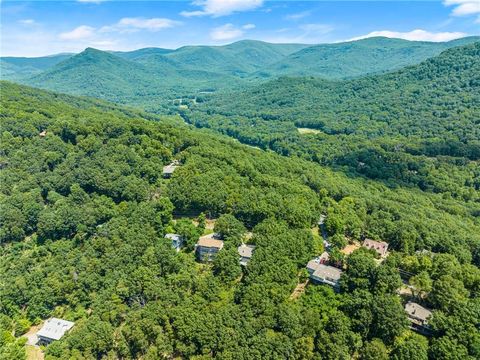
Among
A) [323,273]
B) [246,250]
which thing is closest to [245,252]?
[246,250]

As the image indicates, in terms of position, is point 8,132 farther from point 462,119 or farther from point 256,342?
point 462,119

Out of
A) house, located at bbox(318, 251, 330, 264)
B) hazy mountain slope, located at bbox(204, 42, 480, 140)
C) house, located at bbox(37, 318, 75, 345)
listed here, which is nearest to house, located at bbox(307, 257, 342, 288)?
house, located at bbox(318, 251, 330, 264)

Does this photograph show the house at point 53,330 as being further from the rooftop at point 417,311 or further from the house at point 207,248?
the rooftop at point 417,311

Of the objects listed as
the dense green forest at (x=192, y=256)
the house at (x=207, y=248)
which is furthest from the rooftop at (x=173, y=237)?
the house at (x=207, y=248)

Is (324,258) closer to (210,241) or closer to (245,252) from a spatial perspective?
(245,252)

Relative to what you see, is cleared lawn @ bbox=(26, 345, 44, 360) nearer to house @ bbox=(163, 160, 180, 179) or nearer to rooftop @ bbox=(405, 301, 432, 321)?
house @ bbox=(163, 160, 180, 179)
